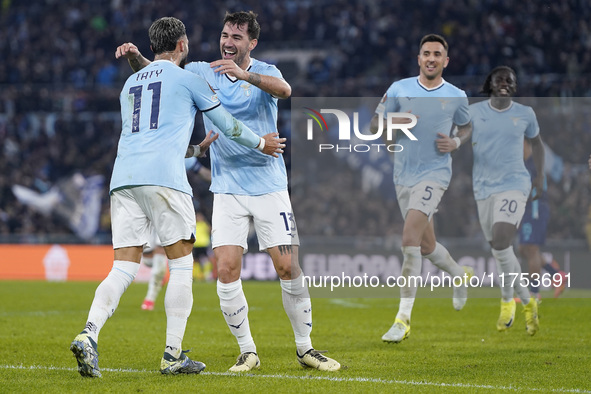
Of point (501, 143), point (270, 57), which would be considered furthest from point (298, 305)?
point (270, 57)

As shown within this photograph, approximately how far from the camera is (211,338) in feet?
28.2

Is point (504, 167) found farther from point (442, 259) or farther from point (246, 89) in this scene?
point (246, 89)

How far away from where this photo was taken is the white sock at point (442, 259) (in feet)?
29.2

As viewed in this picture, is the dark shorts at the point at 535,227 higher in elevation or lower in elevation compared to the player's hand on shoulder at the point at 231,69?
lower

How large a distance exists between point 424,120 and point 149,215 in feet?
12.8

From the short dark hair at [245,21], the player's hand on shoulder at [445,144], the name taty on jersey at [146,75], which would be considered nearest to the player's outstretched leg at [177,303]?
the name taty on jersey at [146,75]

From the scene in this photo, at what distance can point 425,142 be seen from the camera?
8719 mm

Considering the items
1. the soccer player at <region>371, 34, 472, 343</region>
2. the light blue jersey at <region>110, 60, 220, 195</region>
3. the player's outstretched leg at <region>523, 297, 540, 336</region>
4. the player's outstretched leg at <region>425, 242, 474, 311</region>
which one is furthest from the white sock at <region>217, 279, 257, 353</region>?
the player's outstretched leg at <region>523, 297, 540, 336</region>

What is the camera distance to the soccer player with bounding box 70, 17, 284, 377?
5621 millimetres

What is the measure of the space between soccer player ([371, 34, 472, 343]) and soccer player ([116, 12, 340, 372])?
2.30 meters

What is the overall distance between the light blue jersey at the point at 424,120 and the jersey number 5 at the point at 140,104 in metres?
3.42

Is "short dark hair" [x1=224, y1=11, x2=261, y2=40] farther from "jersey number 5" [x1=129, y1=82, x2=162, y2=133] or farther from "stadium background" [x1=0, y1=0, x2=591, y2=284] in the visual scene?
"stadium background" [x1=0, y1=0, x2=591, y2=284]

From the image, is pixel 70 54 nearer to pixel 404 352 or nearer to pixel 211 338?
pixel 211 338

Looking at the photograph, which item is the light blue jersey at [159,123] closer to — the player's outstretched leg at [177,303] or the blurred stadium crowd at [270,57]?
the player's outstretched leg at [177,303]
